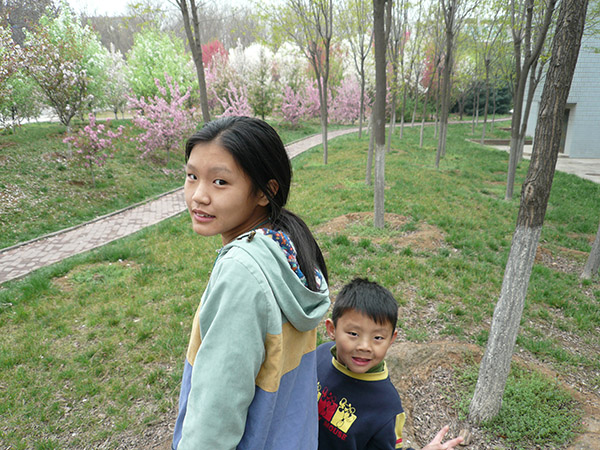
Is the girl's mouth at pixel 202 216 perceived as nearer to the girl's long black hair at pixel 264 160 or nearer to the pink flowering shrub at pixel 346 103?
the girl's long black hair at pixel 264 160

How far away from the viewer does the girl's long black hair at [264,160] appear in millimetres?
1016

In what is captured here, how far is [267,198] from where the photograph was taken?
1090 mm

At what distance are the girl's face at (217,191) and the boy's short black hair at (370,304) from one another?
0.75 meters

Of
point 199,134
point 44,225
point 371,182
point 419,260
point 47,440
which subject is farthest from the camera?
point 371,182

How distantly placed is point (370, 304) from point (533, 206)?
133cm

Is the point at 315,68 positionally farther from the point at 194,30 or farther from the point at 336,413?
the point at 336,413

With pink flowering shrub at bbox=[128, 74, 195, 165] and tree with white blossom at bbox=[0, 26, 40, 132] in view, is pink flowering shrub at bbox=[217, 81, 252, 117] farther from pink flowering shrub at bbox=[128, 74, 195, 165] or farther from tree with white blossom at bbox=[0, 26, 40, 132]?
tree with white blossom at bbox=[0, 26, 40, 132]

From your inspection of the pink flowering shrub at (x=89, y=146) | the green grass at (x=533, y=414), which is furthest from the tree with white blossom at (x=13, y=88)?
the green grass at (x=533, y=414)

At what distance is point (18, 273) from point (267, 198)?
6465 millimetres

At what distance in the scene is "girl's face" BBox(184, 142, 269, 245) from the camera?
39.9 inches

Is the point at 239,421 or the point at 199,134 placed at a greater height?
the point at 199,134

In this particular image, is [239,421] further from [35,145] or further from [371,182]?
[35,145]

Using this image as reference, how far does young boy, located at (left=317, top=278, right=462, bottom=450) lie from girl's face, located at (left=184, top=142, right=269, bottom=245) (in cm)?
78

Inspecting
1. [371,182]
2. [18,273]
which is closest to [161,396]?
[18,273]
